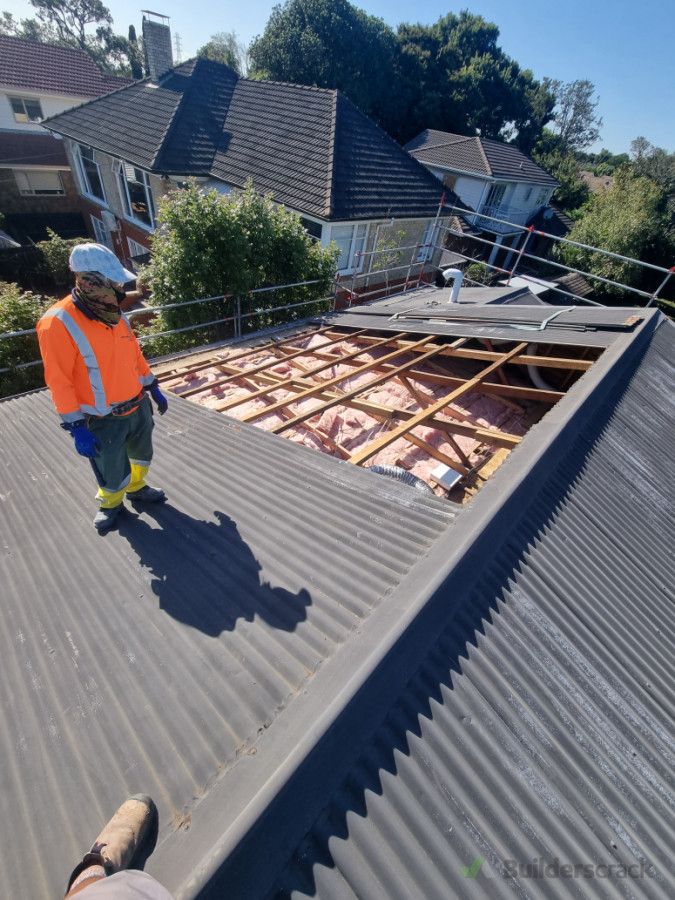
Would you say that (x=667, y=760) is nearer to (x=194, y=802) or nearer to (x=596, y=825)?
(x=596, y=825)

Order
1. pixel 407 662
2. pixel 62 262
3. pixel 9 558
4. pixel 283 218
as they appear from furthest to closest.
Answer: pixel 62 262, pixel 283 218, pixel 9 558, pixel 407 662

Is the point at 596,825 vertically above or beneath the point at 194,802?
above

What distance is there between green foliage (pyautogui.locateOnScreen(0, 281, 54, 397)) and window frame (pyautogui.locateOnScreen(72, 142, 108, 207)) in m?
13.5

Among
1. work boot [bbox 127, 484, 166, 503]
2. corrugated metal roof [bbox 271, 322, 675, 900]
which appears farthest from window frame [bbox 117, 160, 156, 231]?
corrugated metal roof [bbox 271, 322, 675, 900]

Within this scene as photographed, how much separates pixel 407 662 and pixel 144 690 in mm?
1360

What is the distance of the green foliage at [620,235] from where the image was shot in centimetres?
2342

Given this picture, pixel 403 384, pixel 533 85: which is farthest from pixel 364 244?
pixel 533 85

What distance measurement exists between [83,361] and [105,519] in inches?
47.4

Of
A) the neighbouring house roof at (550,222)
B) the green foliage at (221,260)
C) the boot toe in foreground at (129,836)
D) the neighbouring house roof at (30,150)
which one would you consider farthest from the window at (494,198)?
the boot toe in foreground at (129,836)

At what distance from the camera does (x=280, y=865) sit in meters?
1.45

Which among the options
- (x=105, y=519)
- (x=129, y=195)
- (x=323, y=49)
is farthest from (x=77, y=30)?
(x=105, y=519)

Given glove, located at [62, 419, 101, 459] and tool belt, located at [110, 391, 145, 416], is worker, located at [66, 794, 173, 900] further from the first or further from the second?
tool belt, located at [110, 391, 145, 416]

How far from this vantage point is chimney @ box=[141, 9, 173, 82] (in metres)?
15.5

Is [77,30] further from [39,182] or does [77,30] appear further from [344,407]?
[344,407]
